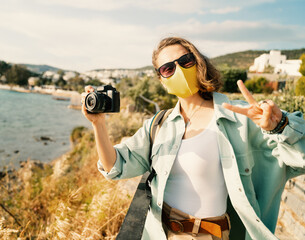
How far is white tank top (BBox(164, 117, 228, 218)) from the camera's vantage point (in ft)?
4.23

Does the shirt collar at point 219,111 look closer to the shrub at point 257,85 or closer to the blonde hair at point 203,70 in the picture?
the blonde hair at point 203,70

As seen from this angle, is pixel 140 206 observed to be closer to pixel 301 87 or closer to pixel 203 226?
pixel 203 226

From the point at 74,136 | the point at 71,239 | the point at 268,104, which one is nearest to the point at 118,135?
the point at 71,239

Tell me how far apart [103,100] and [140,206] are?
0.74 m

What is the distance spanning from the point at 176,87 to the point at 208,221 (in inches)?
37.8

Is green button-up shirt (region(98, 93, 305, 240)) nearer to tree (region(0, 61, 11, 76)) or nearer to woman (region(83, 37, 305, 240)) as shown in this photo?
woman (region(83, 37, 305, 240))

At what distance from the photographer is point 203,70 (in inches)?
58.6

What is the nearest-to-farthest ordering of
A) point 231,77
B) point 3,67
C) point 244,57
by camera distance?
point 231,77, point 3,67, point 244,57

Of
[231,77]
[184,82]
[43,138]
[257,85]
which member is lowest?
[43,138]

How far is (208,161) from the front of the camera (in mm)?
1291

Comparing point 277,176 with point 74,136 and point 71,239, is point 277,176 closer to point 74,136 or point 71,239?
point 71,239

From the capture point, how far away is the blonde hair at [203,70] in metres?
1.49

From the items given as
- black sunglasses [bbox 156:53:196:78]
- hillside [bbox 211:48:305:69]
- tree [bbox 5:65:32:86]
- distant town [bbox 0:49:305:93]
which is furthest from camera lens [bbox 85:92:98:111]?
hillside [bbox 211:48:305:69]

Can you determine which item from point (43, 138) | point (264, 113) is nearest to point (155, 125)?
point (264, 113)
